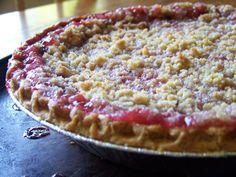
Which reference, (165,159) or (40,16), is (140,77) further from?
(40,16)

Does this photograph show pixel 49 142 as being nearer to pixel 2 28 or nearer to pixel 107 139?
pixel 107 139

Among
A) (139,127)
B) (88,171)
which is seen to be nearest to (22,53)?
(88,171)

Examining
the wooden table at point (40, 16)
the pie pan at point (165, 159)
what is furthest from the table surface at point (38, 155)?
the wooden table at point (40, 16)

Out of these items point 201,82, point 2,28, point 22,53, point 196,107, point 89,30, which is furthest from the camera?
point 2,28

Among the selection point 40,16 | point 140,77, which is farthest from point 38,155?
point 40,16

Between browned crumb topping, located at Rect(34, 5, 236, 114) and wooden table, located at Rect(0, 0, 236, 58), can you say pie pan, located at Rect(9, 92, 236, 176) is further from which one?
wooden table, located at Rect(0, 0, 236, 58)
